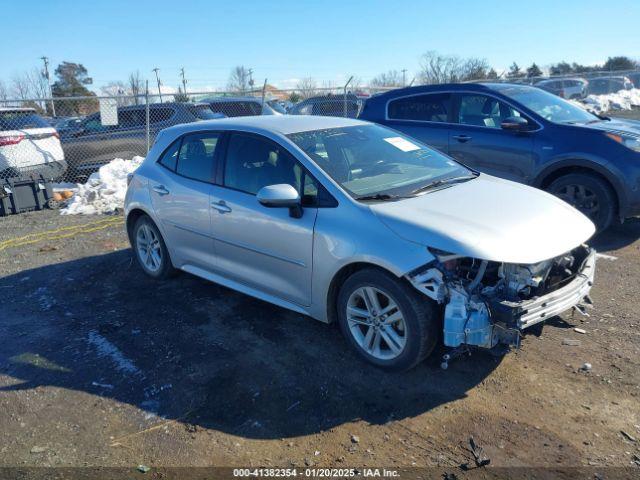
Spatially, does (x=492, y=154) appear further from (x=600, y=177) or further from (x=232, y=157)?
(x=232, y=157)

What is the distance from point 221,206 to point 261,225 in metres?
0.56

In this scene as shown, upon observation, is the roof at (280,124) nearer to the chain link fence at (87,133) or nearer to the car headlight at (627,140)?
the car headlight at (627,140)

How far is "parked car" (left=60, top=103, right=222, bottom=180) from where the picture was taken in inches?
460

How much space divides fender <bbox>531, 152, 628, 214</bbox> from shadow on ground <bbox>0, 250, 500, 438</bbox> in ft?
11.4

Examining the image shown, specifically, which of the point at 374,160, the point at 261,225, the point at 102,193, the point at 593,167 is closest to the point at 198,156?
the point at 261,225

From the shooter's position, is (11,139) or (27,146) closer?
(11,139)

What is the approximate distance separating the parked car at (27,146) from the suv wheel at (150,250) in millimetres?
5604

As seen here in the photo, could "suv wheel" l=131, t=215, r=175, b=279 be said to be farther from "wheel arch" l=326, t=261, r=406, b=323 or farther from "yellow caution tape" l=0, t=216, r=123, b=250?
"yellow caution tape" l=0, t=216, r=123, b=250

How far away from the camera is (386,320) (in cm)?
362

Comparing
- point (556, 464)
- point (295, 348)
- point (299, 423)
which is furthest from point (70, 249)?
point (556, 464)

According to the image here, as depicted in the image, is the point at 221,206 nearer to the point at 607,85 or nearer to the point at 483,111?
the point at 483,111

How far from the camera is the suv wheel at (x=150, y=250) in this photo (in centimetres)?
558

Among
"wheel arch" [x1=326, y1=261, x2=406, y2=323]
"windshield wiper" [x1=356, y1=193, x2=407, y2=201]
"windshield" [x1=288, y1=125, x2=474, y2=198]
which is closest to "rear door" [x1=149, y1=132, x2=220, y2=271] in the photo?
"windshield" [x1=288, y1=125, x2=474, y2=198]

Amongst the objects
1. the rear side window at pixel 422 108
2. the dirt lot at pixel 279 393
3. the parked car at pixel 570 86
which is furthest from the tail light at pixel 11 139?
the parked car at pixel 570 86
